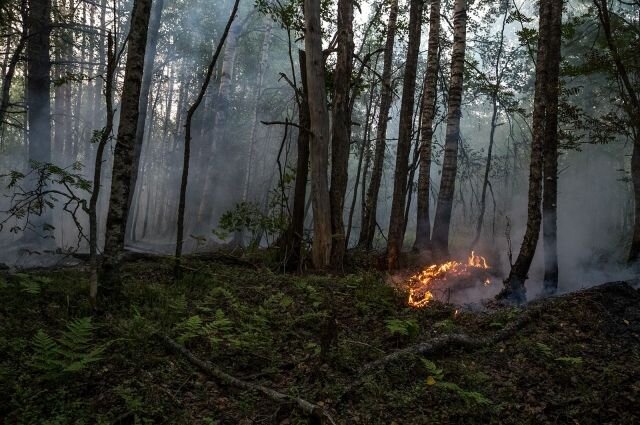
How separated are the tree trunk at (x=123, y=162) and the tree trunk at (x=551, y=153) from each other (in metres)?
8.32

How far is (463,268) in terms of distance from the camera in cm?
1036

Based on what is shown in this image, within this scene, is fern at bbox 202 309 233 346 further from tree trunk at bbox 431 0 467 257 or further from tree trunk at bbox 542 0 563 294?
tree trunk at bbox 431 0 467 257

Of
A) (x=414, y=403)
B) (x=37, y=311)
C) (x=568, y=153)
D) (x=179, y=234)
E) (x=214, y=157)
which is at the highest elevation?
(x=568, y=153)

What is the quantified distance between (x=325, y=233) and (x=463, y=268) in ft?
12.8

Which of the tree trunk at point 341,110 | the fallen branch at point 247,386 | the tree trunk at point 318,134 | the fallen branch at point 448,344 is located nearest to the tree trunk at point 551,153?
the fallen branch at point 448,344

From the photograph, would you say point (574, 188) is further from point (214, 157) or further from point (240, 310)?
point (240, 310)

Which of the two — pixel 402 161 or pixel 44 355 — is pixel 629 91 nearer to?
pixel 402 161

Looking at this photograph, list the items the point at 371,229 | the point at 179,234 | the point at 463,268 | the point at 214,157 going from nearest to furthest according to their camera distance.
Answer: the point at 179,234 → the point at 463,268 → the point at 371,229 → the point at 214,157

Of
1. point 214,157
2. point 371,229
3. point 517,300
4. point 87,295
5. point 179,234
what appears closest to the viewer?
point 87,295

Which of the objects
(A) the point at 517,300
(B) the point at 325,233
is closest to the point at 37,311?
(B) the point at 325,233

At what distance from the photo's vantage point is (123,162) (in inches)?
225

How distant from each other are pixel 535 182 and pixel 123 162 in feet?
25.7

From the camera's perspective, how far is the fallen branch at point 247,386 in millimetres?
3527

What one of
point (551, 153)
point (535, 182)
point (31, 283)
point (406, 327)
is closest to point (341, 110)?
point (535, 182)
